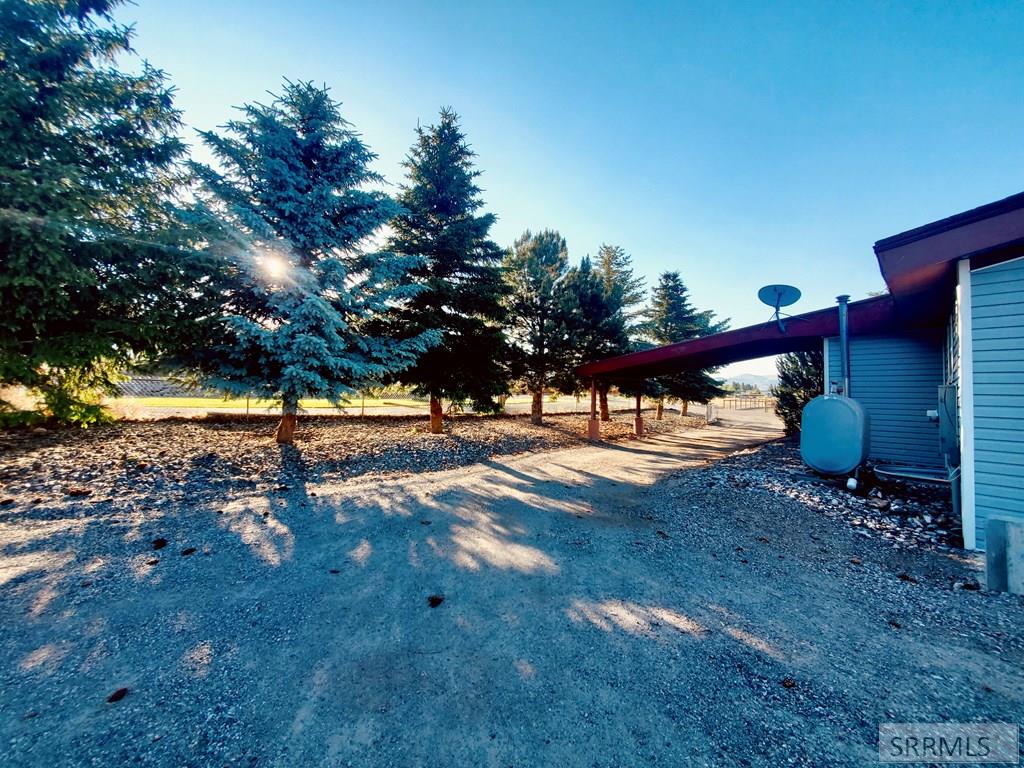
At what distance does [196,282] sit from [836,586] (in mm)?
10294

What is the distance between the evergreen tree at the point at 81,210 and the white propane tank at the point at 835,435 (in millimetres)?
11335

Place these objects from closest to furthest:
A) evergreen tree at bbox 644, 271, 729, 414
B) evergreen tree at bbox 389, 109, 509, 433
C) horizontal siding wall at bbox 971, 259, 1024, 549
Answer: horizontal siding wall at bbox 971, 259, 1024, 549 → evergreen tree at bbox 389, 109, 509, 433 → evergreen tree at bbox 644, 271, 729, 414

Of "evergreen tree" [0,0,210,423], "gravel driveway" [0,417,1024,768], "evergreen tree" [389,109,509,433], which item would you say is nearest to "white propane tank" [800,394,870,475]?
"gravel driveway" [0,417,1024,768]

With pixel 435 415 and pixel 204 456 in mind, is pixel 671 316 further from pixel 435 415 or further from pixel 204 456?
pixel 204 456

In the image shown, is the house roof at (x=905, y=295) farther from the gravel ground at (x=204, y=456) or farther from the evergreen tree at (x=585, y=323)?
the gravel ground at (x=204, y=456)

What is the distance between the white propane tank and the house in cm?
91

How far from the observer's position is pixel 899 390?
297 inches

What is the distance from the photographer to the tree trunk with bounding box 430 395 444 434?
11016 millimetres

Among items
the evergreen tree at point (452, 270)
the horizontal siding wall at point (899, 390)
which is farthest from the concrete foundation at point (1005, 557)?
the evergreen tree at point (452, 270)

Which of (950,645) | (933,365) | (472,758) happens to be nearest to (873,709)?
(950,645)

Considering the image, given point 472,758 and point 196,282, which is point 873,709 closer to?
point 472,758

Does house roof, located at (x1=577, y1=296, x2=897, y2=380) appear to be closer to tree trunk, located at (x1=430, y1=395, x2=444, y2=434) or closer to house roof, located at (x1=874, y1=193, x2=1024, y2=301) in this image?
house roof, located at (x1=874, y1=193, x2=1024, y2=301)

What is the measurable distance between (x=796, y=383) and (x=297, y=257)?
54.8 feet

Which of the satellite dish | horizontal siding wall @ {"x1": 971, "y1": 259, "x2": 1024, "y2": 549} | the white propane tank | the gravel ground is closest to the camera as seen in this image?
horizontal siding wall @ {"x1": 971, "y1": 259, "x2": 1024, "y2": 549}
